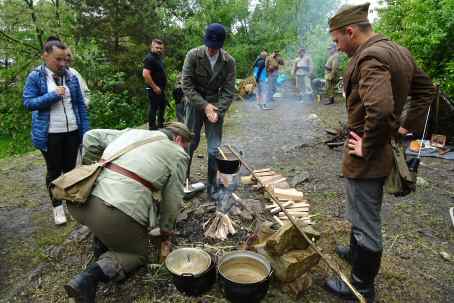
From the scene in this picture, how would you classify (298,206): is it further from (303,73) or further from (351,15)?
(303,73)

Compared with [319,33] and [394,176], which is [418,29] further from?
[319,33]

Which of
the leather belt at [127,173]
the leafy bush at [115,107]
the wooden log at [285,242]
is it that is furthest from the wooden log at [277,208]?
the leafy bush at [115,107]

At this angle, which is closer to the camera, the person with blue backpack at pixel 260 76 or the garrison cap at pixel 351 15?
the garrison cap at pixel 351 15

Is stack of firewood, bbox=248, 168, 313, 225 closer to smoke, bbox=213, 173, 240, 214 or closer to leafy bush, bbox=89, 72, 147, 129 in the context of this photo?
smoke, bbox=213, 173, 240, 214

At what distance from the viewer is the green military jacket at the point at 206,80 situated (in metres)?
4.49

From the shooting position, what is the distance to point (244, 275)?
2.94 meters

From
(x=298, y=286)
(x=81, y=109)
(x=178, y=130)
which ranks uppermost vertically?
(x=81, y=109)

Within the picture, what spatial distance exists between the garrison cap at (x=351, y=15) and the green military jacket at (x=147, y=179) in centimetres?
174

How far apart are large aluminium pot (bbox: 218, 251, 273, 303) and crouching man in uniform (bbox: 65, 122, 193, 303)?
68 cm

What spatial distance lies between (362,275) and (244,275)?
1043mm

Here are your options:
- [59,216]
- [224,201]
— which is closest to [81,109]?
[59,216]

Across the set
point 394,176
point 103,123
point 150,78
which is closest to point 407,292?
point 394,176

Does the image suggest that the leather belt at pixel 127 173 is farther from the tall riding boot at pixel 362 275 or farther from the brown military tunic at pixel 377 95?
the tall riding boot at pixel 362 275

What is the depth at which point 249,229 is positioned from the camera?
395cm
